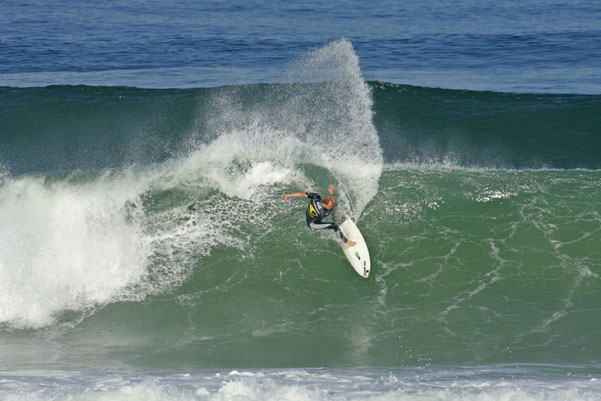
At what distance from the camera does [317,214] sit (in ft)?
39.5

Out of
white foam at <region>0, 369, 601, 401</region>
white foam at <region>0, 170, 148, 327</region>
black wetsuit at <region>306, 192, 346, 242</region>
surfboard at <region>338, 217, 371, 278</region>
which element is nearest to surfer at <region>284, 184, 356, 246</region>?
black wetsuit at <region>306, 192, 346, 242</region>

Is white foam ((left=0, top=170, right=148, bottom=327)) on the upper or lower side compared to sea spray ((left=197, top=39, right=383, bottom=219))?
lower

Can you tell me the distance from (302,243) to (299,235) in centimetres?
27

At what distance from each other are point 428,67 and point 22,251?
1793cm

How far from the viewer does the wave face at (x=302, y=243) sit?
10.1 metres

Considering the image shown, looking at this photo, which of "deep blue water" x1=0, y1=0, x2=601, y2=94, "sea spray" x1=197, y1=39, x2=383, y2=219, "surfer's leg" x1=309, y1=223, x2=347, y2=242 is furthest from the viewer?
"deep blue water" x1=0, y1=0, x2=601, y2=94

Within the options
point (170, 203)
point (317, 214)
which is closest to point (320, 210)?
point (317, 214)

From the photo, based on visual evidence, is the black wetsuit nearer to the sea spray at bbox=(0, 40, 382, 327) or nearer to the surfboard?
the surfboard

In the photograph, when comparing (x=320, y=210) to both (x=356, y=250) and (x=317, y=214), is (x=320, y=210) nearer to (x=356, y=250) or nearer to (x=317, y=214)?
(x=317, y=214)

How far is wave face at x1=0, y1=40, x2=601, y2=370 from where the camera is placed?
1009cm

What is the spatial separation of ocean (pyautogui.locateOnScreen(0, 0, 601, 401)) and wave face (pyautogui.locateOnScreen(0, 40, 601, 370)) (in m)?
0.05

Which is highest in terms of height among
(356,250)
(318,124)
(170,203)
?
(318,124)

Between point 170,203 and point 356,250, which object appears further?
point 170,203

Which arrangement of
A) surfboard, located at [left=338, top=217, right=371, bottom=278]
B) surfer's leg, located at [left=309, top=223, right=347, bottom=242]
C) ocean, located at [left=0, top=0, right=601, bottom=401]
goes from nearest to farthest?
ocean, located at [left=0, top=0, right=601, bottom=401]
surfboard, located at [left=338, top=217, right=371, bottom=278]
surfer's leg, located at [left=309, top=223, right=347, bottom=242]
